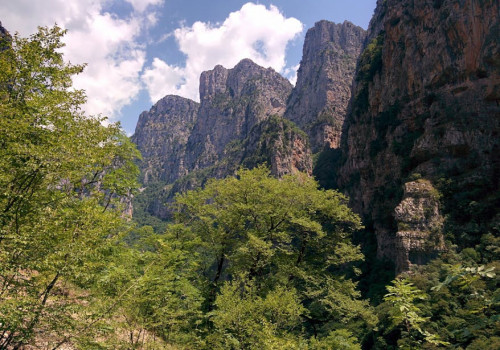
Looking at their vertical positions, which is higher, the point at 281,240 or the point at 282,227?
the point at 282,227

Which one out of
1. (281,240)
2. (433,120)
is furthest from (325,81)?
(281,240)

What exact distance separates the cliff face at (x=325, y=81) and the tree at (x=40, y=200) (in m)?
117

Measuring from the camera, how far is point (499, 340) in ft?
52.3

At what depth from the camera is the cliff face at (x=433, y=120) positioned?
3806cm

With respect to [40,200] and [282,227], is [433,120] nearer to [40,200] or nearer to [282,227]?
[282,227]

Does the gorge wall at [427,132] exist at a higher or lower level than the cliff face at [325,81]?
lower

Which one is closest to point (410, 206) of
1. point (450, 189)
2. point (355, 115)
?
point (450, 189)

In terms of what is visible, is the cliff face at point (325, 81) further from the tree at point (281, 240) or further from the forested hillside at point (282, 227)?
the tree at point (281, 240)

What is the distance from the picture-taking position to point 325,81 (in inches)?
5679

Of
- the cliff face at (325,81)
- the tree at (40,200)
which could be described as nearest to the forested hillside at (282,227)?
the tree at (40,200)

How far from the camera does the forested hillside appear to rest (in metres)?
6.75

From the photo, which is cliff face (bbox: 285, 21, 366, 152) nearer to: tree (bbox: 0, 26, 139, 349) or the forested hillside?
the forested hillside

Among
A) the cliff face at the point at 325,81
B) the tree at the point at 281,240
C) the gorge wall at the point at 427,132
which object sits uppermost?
the cliff face at the point at 325,81

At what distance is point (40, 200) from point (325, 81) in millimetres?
151046
